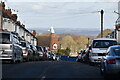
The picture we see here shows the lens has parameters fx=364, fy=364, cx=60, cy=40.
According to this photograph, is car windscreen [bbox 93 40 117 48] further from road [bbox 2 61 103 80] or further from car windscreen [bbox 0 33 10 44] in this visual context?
car windscreen [bbox 0 33 10 44]

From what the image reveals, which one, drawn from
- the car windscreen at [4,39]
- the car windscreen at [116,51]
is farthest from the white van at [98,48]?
the car windscreen at [116,51]

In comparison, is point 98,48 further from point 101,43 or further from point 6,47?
point 6,47

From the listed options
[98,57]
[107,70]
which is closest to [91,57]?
[98,57]

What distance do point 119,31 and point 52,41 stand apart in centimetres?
8805

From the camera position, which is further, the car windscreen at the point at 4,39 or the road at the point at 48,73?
the car windscreen at the point at 4,39

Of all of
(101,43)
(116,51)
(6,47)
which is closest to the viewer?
(116,51)

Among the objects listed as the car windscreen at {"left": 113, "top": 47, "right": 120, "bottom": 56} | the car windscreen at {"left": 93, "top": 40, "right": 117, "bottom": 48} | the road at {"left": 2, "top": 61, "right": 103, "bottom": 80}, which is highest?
the car windscreen at {"left": 93, "top": 40, "right": 117, "bottom": 48}

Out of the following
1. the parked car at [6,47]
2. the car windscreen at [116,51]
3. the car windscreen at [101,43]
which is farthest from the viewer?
the car windscreen at [101,43]

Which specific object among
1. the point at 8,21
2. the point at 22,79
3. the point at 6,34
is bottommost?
the point at 22,79

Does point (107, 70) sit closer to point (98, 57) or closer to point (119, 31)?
point (98, 57)

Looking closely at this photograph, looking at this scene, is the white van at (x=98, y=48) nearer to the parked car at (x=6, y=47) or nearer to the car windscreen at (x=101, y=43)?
the car windscreen at (x=101, y=43)

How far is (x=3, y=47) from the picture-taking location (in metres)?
22.6

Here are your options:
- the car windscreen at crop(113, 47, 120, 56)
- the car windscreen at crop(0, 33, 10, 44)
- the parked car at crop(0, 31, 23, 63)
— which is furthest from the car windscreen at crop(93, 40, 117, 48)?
the car windscreen at crop(113, 47, 120, 56)

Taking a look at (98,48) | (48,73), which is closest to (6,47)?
(98,48)
